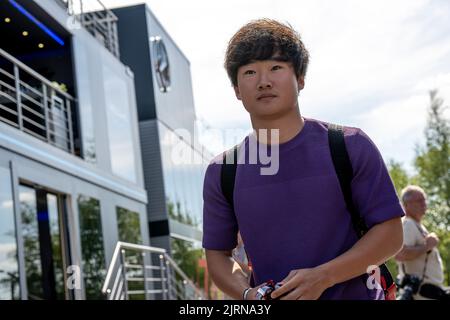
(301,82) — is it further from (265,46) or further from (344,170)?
(344,170)

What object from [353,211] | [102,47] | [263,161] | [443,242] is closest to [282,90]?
[263,161]

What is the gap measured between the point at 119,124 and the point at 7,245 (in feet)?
19.4

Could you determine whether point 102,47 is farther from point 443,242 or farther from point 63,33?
point 443,242

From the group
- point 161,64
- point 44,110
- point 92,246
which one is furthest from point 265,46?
point 161,64

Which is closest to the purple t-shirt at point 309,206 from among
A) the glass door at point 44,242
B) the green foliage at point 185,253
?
the glass door at point 44,242

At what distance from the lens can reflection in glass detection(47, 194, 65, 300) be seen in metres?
10.8

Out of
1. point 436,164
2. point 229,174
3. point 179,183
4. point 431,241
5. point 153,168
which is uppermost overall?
point 436,164

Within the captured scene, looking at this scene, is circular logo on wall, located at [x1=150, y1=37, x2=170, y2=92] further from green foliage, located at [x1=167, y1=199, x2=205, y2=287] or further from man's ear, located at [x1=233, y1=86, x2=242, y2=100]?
man's ear, located at [x1=233, y1=86, x2=242, y2=100]

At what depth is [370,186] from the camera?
1.70 metres

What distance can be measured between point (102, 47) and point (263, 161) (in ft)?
41.2

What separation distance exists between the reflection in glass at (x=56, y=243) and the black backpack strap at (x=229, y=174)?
9.19 meters

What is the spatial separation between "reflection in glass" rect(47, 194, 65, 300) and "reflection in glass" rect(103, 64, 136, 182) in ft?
9.48

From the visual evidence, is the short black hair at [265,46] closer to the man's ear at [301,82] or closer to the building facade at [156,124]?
the man's ear at [301,82]

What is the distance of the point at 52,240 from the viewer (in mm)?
10930
